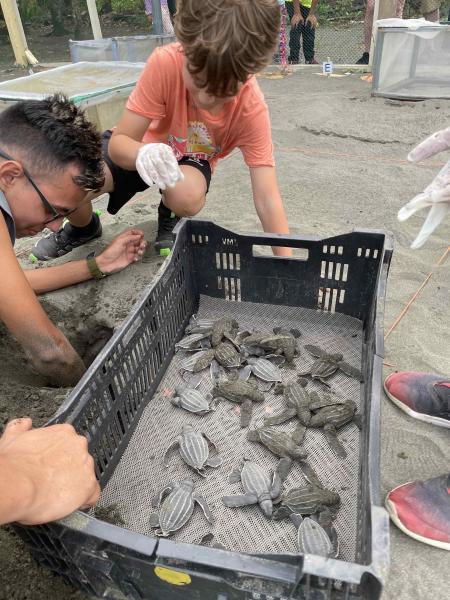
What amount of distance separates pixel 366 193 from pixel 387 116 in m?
1.54

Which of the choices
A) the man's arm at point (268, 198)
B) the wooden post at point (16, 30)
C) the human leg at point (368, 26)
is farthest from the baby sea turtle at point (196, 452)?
the wooden post at point (16, 30)

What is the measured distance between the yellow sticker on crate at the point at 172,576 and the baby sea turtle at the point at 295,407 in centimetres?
59

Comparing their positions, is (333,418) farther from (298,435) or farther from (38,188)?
(38,188)

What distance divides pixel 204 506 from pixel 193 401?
32cm

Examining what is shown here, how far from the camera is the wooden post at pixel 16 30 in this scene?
21.3 ft

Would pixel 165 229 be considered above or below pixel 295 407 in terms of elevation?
above

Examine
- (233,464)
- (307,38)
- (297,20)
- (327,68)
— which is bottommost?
(233,464)

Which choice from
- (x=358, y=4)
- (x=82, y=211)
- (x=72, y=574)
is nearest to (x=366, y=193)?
(x=82, y=211)

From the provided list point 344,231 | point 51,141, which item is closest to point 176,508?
point 51,141

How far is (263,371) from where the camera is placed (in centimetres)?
144

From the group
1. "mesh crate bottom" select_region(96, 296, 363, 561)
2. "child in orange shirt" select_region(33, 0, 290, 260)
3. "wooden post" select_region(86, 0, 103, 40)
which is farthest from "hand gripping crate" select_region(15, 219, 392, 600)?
"wooden post" select_region(86, 0, 103, 40)

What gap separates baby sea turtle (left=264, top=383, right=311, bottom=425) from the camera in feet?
4.25

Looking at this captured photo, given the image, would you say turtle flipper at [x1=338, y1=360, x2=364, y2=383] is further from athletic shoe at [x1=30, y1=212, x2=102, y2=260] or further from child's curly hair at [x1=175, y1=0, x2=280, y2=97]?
athletic shoe at [x1=30, y1=212, x2=102, y2=260]

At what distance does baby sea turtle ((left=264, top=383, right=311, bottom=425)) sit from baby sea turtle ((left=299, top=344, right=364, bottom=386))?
8 centimetres
